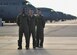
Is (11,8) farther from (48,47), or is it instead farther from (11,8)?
(48,47)

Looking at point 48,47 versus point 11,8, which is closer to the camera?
point 48,47

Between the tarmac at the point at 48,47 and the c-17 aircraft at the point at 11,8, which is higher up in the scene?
the tarmac at the point at 48,47

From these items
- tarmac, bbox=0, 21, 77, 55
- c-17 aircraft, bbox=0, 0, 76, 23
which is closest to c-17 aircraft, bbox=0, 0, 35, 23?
c-17 aircraft, bbox=0, 0, 76, 23

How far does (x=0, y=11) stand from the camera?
50312mm

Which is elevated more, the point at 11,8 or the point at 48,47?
the point at 48,47

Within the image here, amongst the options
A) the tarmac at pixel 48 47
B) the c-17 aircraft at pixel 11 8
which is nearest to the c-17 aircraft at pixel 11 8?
the c-17 aircraft at pixel 11 8

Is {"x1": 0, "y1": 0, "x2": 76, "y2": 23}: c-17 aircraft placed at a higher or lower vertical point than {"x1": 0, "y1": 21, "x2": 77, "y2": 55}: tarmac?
lower

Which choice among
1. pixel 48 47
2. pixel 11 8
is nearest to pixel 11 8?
pixel 11 8

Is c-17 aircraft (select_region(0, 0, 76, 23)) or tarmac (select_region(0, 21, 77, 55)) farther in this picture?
c-17 aircraft (select_region(0, 0, 76, 23))

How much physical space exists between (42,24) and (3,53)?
3.32m

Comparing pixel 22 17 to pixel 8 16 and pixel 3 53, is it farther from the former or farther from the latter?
pixel 8 16

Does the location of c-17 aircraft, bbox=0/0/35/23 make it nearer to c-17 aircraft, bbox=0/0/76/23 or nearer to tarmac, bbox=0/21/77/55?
c-17 aircraft, bbox=0/0/76/23

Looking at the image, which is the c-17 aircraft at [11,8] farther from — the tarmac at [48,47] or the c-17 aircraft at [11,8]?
the tarmac at [48,47]

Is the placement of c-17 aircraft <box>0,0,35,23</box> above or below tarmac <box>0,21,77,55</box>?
below
